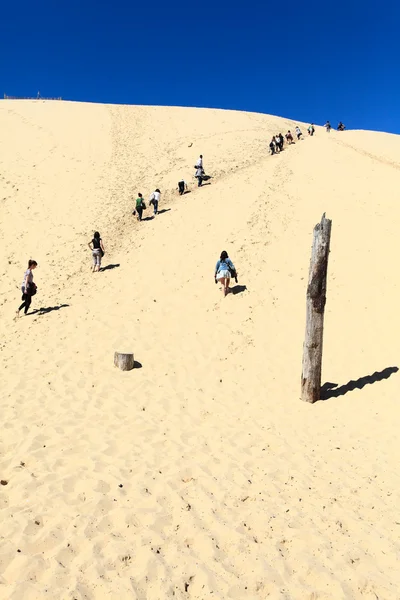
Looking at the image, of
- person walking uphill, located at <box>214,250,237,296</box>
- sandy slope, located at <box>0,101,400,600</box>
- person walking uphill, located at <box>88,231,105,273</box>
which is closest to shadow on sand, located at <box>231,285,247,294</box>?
sandy slope, located at <box>0,101,400,600</box>

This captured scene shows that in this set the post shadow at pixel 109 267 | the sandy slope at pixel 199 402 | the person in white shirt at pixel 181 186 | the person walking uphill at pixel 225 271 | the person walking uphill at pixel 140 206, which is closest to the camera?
the sandy slope at pixel 199 402

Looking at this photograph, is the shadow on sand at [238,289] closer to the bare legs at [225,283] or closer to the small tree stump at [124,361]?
the bare legs at [225,283]

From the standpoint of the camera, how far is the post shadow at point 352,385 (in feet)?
30.5

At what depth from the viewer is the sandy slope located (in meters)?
4.36

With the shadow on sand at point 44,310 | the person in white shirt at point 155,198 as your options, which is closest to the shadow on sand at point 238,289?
the shadow on sand at point 44,310

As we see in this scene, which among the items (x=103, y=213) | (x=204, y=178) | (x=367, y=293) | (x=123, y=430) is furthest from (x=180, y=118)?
(x=123, y=430)

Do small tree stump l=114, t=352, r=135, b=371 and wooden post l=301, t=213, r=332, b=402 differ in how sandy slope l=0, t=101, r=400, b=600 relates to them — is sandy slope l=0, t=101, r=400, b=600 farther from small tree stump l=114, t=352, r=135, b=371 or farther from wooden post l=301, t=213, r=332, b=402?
wooden post l=301, t=213, r=332, b=402

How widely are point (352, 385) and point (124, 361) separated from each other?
218 inches

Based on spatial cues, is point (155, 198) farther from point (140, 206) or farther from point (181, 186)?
point (181, 186)

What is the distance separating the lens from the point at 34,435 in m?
6.75

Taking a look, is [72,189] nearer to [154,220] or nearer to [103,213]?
[103,213]

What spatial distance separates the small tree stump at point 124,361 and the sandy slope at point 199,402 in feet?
1.00

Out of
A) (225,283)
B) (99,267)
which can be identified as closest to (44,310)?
(99,267)

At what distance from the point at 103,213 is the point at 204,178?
7.53 m
